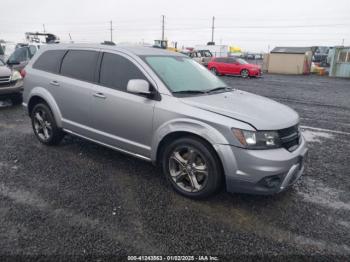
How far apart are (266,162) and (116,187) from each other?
6.41ft

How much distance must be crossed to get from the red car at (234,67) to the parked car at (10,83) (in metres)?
16.8

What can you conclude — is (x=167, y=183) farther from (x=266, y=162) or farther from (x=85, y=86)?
(x=85, y=86)

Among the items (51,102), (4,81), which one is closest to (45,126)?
(51,102)

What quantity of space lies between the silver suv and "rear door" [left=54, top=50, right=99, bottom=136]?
16 millimetres

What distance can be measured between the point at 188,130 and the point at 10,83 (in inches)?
278

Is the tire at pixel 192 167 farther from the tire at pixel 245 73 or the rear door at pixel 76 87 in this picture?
the tire at pixel 245 73

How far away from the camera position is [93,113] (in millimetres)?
4109

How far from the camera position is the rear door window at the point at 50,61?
4.75 meters

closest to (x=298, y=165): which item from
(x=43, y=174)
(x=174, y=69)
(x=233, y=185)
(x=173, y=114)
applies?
(x=233, y=185)

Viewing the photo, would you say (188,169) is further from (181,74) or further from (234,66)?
(234,66)

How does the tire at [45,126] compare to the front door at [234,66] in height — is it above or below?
below

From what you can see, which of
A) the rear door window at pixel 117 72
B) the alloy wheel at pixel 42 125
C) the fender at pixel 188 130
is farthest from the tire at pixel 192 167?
the alloy wheel at pixel 42 125

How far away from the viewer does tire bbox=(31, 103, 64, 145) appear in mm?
4820

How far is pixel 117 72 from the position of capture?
393 centimetres
